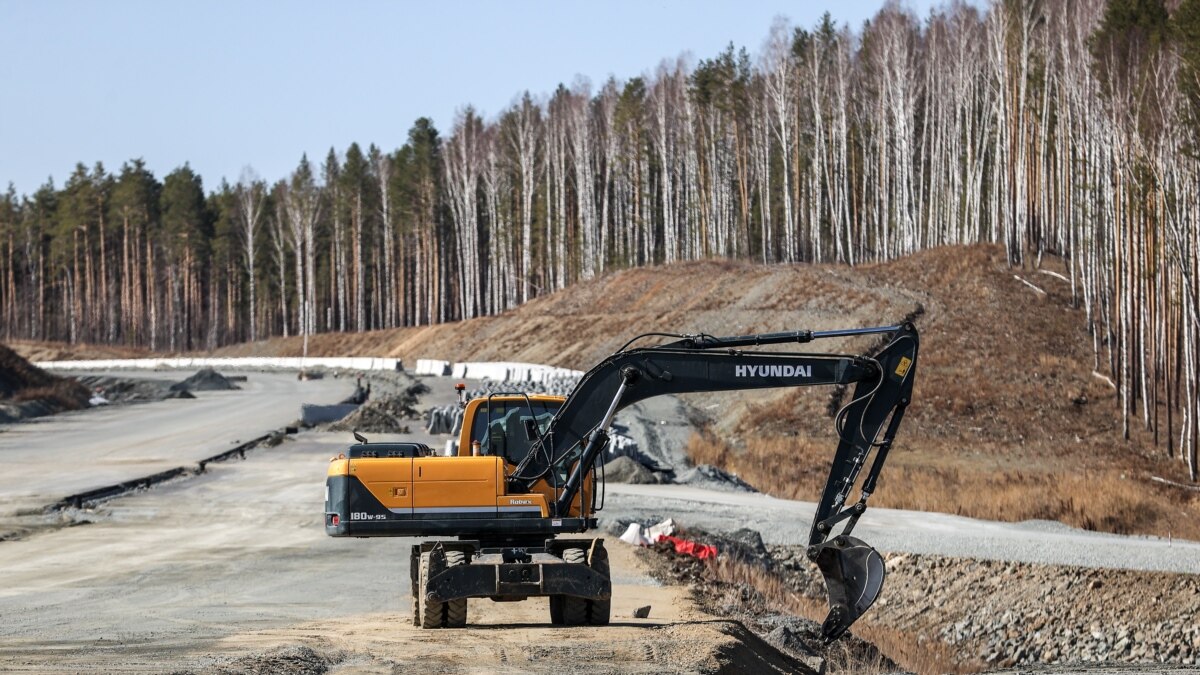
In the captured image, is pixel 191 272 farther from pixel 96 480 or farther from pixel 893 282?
pixel 96 480

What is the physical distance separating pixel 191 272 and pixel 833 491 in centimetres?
12644

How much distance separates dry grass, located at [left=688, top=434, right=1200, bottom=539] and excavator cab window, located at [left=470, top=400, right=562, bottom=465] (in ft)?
55.6

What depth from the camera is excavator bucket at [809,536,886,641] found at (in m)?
13.4

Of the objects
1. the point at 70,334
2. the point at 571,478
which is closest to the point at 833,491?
the point at 571,478

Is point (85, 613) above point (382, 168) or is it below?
below

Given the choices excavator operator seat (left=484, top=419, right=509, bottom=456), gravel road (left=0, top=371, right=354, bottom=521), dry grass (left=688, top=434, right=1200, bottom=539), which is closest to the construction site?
excavator operator seat (left=484, top=419, right=509, bottom=456)

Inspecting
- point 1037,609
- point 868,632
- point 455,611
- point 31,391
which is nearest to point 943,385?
point 1037,609

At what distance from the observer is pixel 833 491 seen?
538 inches

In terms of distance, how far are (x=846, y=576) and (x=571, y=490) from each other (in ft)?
8.72

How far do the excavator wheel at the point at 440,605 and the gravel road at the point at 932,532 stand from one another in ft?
36.3

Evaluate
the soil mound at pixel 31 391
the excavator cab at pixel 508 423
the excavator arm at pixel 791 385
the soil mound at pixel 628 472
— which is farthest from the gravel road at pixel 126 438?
the excavator arm at pixel 791 385

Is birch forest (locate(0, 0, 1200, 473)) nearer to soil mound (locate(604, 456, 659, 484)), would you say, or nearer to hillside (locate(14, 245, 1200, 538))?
hillside (locate(14, 245, 1200, 538))

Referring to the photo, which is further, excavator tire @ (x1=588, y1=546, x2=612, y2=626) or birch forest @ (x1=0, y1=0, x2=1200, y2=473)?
birch forest @ (x1=0, y1=0, x2=1200, y2=473)

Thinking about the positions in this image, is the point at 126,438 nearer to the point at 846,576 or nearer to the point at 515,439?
the point at 515,439
